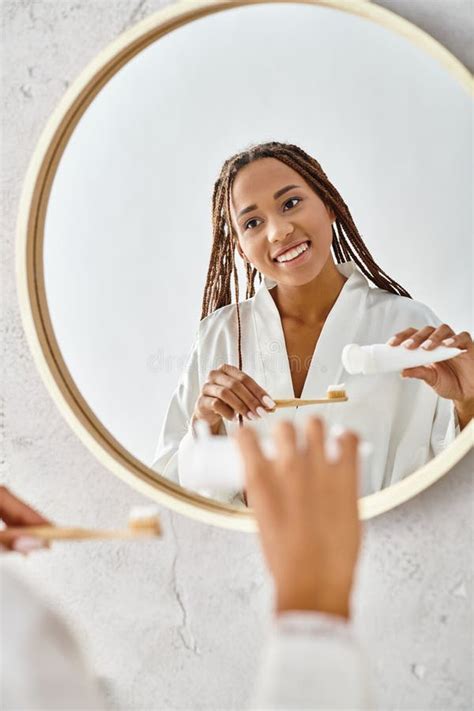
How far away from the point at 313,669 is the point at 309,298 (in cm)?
40

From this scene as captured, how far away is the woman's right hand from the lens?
2.51 ft

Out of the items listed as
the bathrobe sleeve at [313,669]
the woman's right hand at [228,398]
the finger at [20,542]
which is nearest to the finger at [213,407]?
the woman's right hand at [228,398]

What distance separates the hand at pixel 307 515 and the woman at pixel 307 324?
11.2 inches

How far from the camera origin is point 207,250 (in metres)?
0.77

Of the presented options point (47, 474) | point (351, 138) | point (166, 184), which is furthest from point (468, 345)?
point (47, 474)

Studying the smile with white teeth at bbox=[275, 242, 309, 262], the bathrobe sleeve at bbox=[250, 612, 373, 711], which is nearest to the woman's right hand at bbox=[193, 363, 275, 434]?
the smile with white teeth at bbox=[275, 242, 309, 262]

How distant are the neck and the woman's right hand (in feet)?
0.22

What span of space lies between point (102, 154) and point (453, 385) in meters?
0.38

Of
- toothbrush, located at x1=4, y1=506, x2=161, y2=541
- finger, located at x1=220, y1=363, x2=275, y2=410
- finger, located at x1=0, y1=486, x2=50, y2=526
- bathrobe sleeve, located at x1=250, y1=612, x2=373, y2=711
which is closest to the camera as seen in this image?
bathrobe sleeve, located at x1=250, y1=612, x2=373, y2=711

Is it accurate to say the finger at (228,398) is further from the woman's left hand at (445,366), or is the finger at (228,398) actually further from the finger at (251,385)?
the woman's left hand at (445,366)

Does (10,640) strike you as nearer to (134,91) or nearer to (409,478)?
(409,478)

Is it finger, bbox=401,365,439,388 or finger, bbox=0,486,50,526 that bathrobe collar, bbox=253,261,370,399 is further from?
finger, bbox=0,486,50,526

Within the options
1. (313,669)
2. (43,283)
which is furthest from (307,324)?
(313,669)

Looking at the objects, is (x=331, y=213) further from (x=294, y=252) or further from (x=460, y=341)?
(x=460, y=341)
